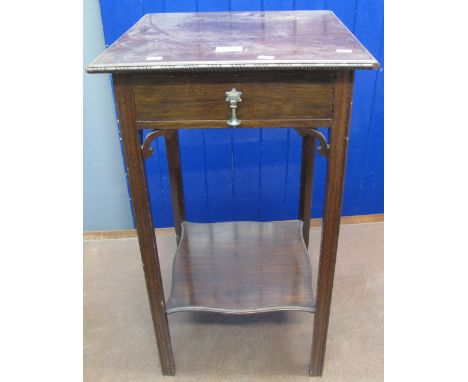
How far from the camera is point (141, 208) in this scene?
103cm

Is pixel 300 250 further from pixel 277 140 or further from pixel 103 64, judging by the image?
pixel 103 64

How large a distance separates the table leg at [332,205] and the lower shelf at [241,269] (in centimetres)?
8

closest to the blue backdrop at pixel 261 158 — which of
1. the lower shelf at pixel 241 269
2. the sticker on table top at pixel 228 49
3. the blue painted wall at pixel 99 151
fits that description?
the blue painted wall at pixel 99 151

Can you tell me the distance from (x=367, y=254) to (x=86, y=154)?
4.17ft

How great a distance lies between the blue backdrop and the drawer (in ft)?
2.37

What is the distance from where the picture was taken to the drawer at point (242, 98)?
0.88 m

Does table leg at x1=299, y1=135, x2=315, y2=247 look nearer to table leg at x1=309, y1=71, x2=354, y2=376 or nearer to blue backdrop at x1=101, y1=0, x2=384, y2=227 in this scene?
blue backdrop at x1=101, y1=0, x2=384, y2=227

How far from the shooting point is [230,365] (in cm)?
133

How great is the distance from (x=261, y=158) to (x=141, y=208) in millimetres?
816

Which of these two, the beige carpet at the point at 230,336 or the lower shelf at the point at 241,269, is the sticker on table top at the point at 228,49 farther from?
the beige carpet at the point at 230,336

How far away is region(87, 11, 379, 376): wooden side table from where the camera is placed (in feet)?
2.83

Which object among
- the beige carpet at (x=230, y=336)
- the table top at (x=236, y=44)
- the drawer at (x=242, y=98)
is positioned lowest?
the beige carpet at (x=230, y=336)

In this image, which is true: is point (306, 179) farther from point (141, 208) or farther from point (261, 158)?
point (141, 208)

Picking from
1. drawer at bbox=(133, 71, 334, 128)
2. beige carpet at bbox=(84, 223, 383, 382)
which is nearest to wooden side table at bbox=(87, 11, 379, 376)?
drawer at bbox=(133, 71, 334, 128)
